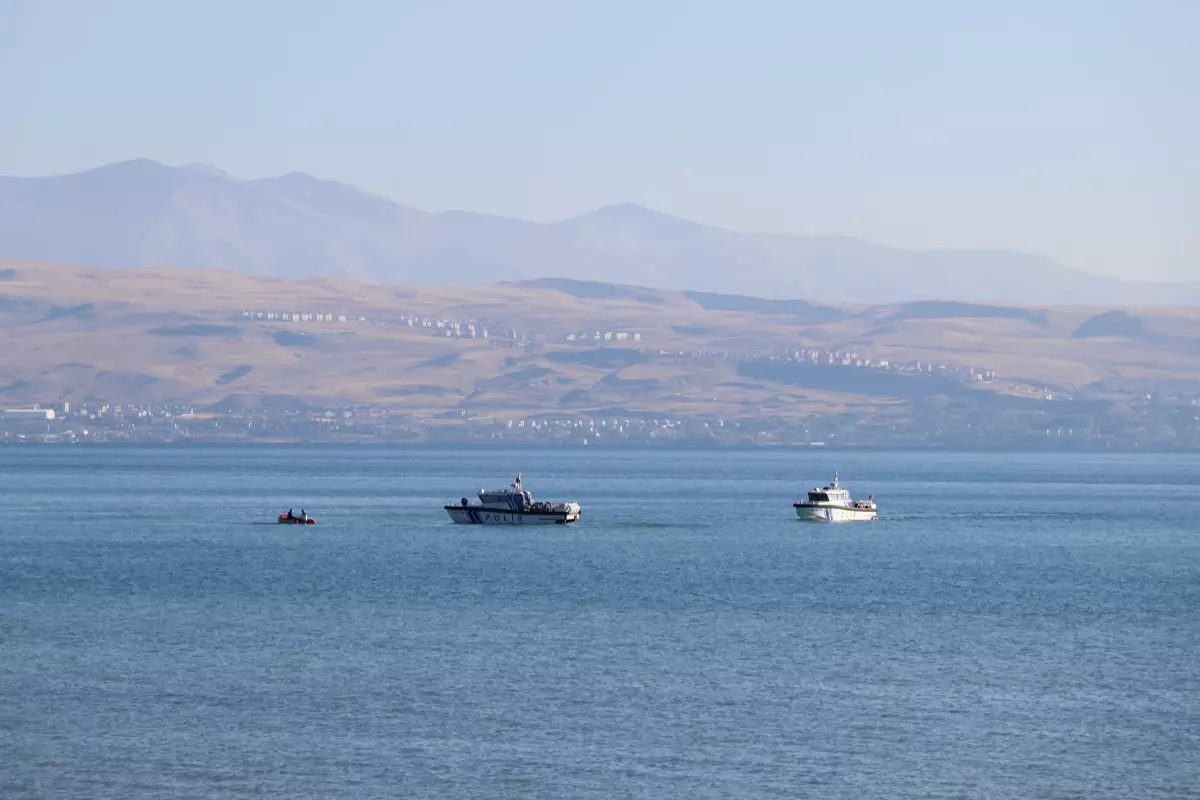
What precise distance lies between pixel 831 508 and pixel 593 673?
92132 millimetres

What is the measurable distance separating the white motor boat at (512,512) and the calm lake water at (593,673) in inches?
949

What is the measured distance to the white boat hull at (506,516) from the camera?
14725 centimetres

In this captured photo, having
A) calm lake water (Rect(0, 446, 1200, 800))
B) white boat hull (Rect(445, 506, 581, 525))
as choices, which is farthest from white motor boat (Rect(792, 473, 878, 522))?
calm lake water (Rect(0, 446, 1200, 800))

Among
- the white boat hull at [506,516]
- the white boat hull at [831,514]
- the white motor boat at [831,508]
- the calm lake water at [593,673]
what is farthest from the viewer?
the white boat hull at [831,514]

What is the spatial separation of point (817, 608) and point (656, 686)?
25.5 meters

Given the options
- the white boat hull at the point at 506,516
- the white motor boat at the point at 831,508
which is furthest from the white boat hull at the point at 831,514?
the white boat hull at the point at 506,516

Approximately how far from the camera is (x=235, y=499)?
643 feet

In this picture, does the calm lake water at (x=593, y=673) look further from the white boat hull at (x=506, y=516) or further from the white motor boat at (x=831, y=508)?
the white motor boat at (x=831, y=508)

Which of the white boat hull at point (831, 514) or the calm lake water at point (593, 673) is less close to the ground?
the calm lake water at point (593, 673)

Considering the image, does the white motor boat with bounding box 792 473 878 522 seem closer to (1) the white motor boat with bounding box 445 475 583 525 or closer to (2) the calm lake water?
(1) the white motor boat with bounding box 445 475 583 525

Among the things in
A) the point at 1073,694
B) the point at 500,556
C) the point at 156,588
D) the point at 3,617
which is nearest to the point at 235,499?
the point at 500,556

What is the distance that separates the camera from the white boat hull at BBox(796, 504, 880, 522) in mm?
155000

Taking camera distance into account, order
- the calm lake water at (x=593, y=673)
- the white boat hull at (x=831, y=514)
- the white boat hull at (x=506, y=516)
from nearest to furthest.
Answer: the calm lake water at (x=593, y=673), the white boat hull at (x=506, y=516), the white boat hull at (x=831, y=514)

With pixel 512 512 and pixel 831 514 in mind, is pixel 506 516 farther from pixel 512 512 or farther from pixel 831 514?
pixel 831 514
